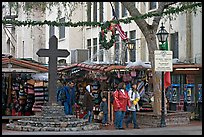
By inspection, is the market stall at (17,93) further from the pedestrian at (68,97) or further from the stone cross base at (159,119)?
the stone cross base at (159,119)

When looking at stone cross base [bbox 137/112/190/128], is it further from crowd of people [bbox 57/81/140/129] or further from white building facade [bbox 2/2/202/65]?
white building facade [bbox 2/2/202/65]

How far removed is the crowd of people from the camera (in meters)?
18.7

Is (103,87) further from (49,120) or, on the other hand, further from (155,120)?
(49,120)

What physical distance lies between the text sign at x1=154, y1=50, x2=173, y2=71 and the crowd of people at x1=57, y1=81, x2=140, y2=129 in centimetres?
155

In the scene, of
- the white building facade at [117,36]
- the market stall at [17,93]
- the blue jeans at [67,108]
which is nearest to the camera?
the blue jeans at [67,108]

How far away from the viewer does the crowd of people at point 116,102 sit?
18.7m

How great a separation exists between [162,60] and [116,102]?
7.58 feet

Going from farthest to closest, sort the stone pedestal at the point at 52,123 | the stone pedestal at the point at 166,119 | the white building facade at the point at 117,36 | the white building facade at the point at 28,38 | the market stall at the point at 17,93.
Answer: the white building facade at the point at 28,38 < the white building facade at the point at 117,36 < the market stall at the point at 17,93 < the stone pedestal at the point at 166,119 < the stone pedestal at the point at 52,123

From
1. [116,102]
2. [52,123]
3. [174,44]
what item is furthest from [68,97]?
→ [174,44]

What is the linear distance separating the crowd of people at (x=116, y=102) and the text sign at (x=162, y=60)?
155 cm

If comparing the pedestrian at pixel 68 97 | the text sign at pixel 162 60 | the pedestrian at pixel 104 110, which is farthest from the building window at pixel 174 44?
the text sign at pixel 162 60

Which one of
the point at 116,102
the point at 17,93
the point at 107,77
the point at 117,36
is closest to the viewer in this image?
the point at 116,102

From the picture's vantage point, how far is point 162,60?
18.5m

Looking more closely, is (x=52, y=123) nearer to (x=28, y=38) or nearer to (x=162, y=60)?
(x=162, y=60)
